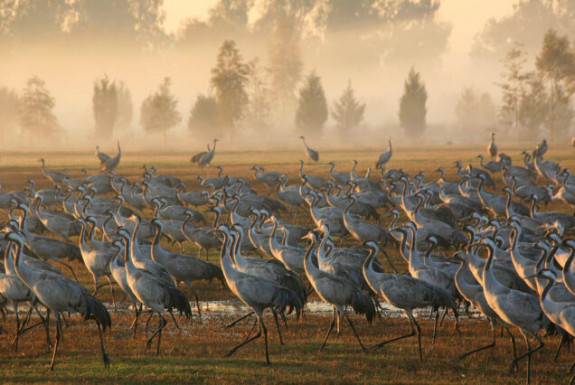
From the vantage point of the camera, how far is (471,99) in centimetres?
10625

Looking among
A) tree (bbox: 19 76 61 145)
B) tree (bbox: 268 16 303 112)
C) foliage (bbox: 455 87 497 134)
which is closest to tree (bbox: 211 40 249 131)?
tree (bbox: 268 16 303 112)

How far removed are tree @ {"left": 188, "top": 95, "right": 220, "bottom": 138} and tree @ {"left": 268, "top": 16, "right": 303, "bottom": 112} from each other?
17819 mm

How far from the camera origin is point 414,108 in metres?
83.9

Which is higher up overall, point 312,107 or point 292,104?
point 292,104

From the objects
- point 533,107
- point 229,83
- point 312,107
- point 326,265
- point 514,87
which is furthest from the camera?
point 312,107

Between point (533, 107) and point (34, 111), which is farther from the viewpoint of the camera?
point (34, 111)

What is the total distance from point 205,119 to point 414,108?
28055 mm

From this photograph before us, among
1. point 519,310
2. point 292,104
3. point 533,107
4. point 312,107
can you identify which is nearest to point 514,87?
point 533,107

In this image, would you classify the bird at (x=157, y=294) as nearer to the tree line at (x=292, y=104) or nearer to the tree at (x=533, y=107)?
the tree line at (x=292, y=104)

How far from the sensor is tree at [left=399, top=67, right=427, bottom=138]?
83.6 metres

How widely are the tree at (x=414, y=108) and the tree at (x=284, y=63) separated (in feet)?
90.4

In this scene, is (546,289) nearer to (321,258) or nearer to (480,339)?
(480,339)

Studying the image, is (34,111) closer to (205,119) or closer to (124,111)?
(124,111)

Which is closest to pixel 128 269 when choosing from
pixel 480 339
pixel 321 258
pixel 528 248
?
pixel 321 258
